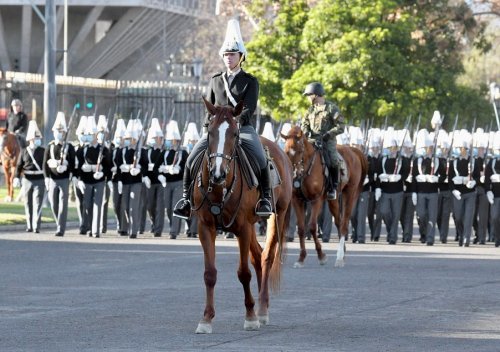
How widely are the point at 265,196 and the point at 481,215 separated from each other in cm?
1698

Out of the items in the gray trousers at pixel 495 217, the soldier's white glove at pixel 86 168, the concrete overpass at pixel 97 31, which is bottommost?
the gray trousers at pixel 495 217

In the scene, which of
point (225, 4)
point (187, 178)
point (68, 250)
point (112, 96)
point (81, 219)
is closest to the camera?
point (187, 178)

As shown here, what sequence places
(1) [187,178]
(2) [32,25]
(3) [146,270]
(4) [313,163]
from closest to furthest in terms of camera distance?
1. (1) [187,178]
2. (3) [146,270]
3. (4) [313,163]
4. (2) [32,25]

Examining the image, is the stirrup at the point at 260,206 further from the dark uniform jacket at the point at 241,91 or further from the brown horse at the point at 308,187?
the brown horse at the point at 308,187

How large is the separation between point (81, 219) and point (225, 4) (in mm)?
38020

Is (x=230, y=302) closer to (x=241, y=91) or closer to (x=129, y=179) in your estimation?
(x=241, y=91)

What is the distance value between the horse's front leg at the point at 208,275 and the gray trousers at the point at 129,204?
15.6 m

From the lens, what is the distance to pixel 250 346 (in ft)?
42.4

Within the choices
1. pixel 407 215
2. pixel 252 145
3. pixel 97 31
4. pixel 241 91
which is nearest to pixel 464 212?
pixel 407 215

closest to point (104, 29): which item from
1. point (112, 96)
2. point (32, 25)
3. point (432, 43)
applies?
point (32, 25)

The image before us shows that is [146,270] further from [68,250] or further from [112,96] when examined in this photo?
[112,96]

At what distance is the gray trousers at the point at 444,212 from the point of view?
102ft

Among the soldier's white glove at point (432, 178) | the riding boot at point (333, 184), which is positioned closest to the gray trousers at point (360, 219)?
the soldier's white glove at point (432, 178)

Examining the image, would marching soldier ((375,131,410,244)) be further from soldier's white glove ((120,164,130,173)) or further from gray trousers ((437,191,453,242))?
soldier's white glove ((120,164,130,173))
